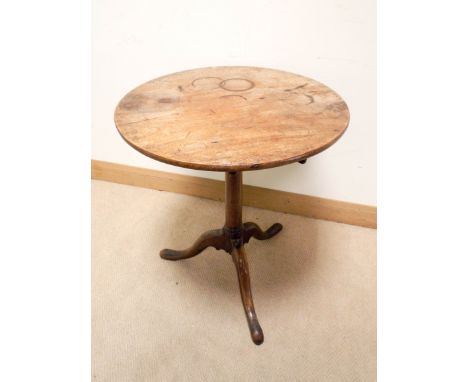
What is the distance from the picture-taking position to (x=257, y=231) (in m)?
1.80

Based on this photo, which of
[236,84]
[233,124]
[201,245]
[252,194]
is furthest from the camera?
[252,194]

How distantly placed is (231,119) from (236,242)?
60 cm

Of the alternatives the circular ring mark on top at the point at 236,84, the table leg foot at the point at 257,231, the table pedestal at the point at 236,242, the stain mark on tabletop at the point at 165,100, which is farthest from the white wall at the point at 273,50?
the stain mark on tabletop at the point at 165,100

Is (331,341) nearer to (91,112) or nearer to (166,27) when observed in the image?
(166,27)

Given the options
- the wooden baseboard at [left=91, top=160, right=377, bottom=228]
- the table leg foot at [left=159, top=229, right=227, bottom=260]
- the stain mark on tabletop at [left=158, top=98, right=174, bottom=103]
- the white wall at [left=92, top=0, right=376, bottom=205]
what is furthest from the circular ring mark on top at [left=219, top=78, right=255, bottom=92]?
the wooden baseboard at [left=91, top=160, right=377, bottom=228]

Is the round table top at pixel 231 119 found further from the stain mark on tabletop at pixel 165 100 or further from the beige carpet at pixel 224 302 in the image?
the beige carpet at pixel 224 302

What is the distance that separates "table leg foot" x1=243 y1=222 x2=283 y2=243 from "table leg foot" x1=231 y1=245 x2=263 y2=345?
13cm

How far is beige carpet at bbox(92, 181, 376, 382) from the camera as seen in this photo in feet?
4.38

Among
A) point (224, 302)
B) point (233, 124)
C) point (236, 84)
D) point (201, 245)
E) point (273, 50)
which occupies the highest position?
point (273, 50)

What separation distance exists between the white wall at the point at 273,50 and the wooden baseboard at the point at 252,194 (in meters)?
0.04

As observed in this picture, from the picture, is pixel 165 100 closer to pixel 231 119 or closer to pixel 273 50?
pixel 231 119

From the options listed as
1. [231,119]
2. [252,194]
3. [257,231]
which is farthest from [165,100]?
[252,194]

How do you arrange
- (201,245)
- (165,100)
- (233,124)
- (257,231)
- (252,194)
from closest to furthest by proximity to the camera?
1. (233,124)
2. (165,100)
3. (201,245)
4. (257,231)
5. (252,194)

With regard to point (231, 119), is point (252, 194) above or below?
below
